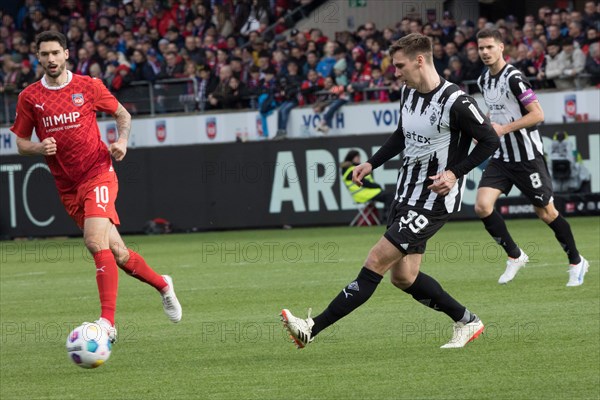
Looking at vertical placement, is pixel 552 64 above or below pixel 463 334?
above

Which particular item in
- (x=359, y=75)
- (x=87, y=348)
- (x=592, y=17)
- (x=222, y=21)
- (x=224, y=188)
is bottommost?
(x=224, y=188)

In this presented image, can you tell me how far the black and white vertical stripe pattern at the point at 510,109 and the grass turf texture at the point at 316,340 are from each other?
1.36 m

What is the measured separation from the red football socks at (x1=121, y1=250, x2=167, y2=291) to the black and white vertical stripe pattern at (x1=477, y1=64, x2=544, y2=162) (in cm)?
409

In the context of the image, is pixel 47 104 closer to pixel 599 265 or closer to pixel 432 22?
pixel 599 265

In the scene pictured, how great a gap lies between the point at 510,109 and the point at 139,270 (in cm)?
434

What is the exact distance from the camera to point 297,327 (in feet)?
24.9

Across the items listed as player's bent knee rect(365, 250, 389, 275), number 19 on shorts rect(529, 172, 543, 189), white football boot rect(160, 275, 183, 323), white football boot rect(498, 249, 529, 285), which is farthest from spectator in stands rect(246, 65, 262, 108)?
player's bent knee rect(365, 250, 389, 275)

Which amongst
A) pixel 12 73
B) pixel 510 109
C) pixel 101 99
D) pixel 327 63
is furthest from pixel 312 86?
pixel 101 99

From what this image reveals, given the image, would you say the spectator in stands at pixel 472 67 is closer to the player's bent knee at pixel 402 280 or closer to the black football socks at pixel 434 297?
the black football socks at pixel 434 297

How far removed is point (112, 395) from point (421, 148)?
2723 millimetres

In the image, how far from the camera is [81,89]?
8.88m

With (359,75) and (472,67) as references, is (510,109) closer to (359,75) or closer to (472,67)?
(472,67)

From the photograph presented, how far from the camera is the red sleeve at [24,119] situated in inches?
347

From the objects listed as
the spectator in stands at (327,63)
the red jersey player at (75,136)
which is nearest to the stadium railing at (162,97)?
the spectator in stands at (327,63)
